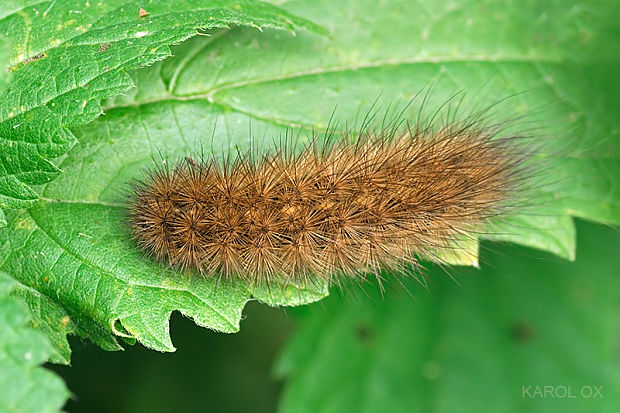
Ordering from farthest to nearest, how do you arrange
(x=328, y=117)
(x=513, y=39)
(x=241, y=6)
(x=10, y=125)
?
(x=513, y=39) < (x=328, y=117) < (x=241, y=6) < (x=10, y=125)

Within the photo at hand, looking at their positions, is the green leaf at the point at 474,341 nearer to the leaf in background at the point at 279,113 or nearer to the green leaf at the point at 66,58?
the leaf in background at the point at 279,113

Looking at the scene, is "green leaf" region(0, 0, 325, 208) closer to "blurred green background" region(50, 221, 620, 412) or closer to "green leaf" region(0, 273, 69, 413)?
"green leaf" region(0, 273, 69, 413)

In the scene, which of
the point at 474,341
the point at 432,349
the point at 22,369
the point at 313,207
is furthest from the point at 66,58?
the point at 474,341

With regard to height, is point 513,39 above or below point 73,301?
above

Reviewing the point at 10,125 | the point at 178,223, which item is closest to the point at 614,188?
the point at 178,223

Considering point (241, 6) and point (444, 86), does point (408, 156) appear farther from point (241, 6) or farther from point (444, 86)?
point (241, 6)

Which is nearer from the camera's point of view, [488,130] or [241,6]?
[241,6]

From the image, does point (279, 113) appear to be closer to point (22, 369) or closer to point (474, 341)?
point (22, 369)
